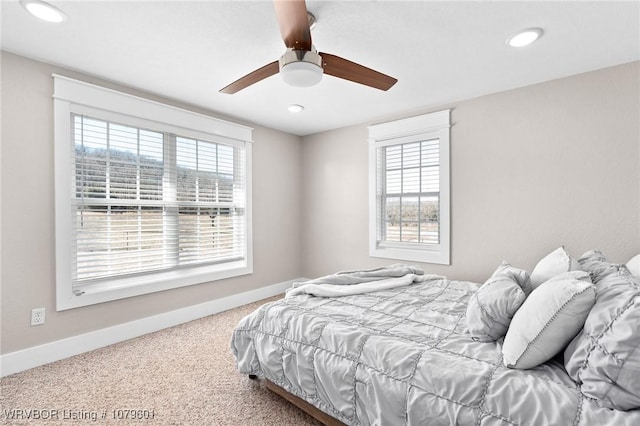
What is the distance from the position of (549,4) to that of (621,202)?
1825mm

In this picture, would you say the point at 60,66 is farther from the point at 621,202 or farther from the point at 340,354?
the point at 621,202

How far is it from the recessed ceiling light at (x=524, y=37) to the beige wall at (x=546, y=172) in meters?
0.97

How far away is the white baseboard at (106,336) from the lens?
8.02 ft

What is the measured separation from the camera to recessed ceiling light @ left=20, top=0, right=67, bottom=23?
1.85m

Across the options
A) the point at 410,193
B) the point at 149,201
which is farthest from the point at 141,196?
the point at 410,193

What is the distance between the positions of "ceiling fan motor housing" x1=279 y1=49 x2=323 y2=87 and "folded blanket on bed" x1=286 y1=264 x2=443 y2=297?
59.4 inches

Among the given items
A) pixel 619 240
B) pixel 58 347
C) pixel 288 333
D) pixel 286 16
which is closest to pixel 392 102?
pixel 286 16

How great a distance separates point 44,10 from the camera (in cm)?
191

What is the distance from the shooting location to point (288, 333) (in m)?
1.93

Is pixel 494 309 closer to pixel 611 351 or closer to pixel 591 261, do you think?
pixel 611 351

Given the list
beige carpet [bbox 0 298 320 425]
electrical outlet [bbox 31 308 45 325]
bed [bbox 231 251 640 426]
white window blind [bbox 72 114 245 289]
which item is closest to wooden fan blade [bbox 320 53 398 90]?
bed [bbox 231 251 640 426]

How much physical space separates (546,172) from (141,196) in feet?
13.3

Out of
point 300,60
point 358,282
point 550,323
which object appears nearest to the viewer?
point 550,323

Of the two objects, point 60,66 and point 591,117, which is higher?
point 60,66
